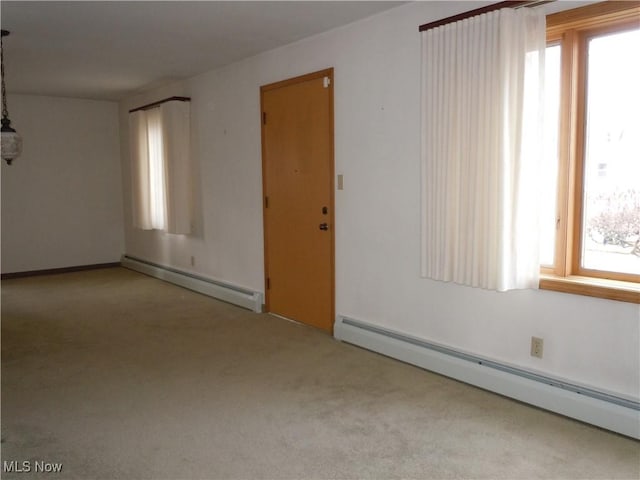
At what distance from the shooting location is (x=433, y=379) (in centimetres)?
341

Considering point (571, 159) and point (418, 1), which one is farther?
point (418, 1)

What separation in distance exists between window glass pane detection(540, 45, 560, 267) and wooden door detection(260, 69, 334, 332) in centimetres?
171

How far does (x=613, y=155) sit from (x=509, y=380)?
137 centimetres

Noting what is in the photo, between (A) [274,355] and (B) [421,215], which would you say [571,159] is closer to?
Result: (B) [421,215]

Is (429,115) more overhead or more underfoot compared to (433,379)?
more overhead

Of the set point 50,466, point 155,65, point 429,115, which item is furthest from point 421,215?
point 155,65

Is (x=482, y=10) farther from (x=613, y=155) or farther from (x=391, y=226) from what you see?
(x=391, y=226)

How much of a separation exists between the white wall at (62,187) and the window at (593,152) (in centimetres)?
664

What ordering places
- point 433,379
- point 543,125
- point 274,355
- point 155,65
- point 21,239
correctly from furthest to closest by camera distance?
point 21,239 < point 155,65 < point 274,355 < point 433,379 < point 543,125

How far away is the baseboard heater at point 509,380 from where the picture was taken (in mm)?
2668

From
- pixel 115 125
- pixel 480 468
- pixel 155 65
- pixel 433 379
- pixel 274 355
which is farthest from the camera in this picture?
pixel 115 125

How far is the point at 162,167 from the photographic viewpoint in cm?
654

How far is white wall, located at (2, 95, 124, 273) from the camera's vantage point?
284 inches

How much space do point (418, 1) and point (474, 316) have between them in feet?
6.74
